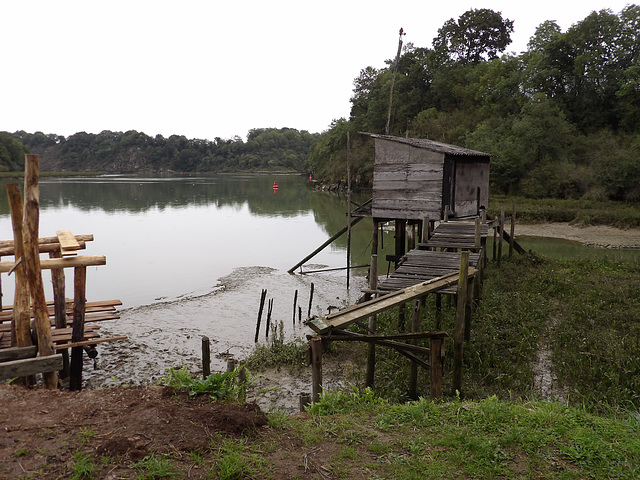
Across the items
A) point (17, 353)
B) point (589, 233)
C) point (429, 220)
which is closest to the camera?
point (17, 353)

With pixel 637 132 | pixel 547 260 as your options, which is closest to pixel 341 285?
pixel 547 260

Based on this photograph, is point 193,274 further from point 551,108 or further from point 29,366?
point 551,108

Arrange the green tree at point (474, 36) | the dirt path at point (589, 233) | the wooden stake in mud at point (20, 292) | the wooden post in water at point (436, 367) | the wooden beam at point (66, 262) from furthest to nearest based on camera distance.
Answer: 1. the green tree at point (474, 36)
2. the dirt path at point (589, 233)
3. the wooden beam at point (66, 262)
4. the wooden stake in mud at point (20, 292)
5. the wooden post in water at point (436, 367)

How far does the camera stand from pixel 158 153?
15325 cm

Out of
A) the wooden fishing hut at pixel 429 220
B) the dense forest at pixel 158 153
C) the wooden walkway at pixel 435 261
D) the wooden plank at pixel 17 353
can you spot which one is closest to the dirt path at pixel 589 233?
the wooden fishing hut at pixel 429 220

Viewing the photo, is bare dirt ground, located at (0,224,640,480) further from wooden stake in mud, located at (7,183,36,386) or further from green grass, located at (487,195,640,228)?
green grass, located at (487,195,640,228)

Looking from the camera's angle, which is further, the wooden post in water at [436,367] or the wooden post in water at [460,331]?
the wooden post in water at [460,331]

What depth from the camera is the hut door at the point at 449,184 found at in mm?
16905

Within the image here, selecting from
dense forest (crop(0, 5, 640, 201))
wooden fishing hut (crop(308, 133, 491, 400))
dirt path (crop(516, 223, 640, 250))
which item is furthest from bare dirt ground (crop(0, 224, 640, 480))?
dirt path (crop(516, 223, 640, 250))

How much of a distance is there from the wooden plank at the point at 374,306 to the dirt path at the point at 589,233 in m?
22.4

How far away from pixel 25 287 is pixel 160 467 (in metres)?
4.82

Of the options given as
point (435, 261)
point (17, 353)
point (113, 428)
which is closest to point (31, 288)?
point (17, 353)

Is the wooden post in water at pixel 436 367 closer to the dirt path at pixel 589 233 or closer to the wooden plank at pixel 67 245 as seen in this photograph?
the wooden plank at pixel 67 245

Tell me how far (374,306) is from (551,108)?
40.6 metres
